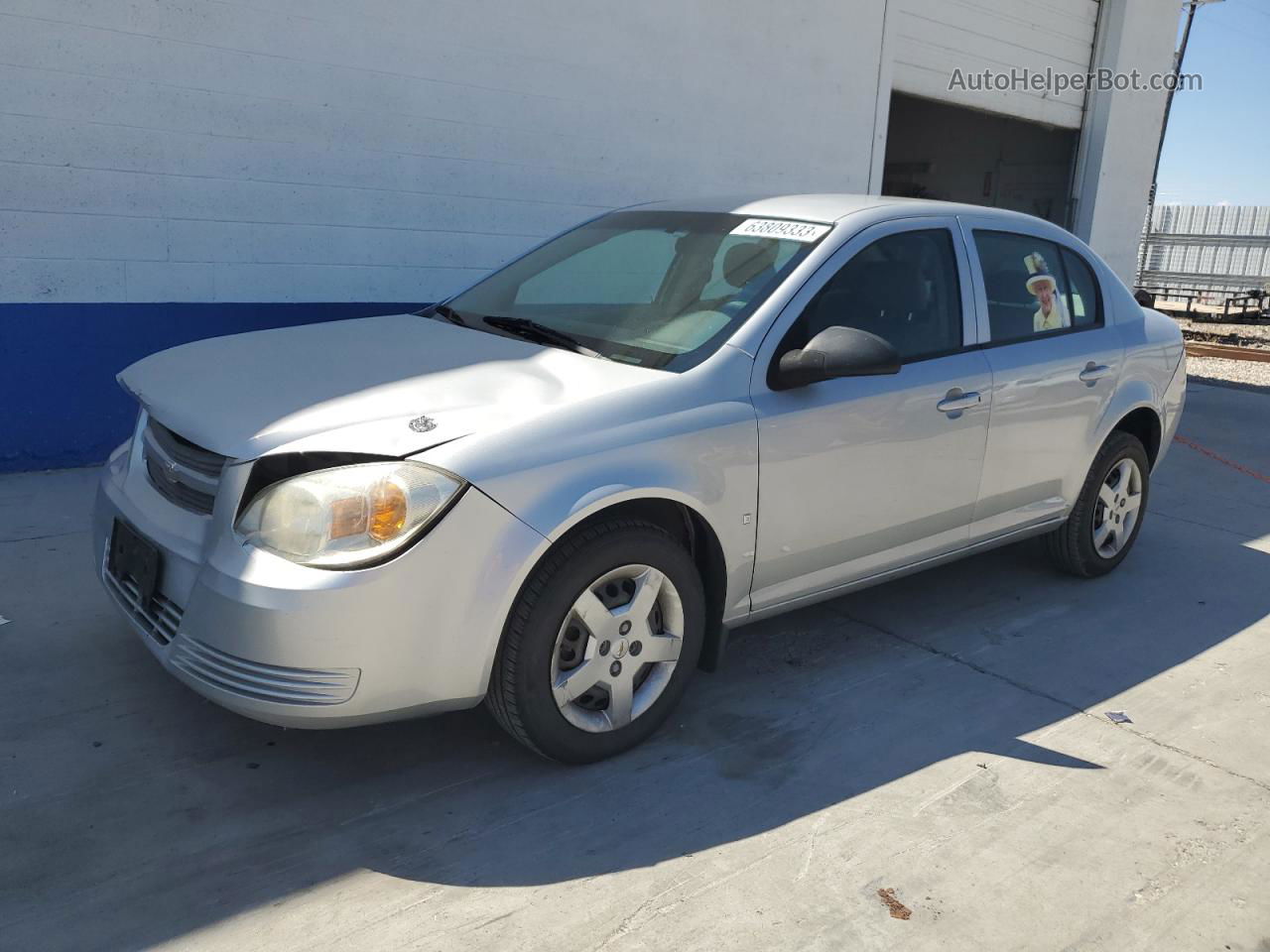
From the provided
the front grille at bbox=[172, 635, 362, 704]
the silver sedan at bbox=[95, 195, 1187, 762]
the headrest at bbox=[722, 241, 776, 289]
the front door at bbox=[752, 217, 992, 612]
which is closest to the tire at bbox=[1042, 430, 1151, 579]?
the silver sedan at bbox=[95, 195, 1187, 762]

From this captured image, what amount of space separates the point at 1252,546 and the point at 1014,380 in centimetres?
257

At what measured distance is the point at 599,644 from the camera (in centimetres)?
307

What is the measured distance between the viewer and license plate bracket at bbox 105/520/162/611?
116 inches

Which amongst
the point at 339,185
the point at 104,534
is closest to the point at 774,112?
the point at 339,185

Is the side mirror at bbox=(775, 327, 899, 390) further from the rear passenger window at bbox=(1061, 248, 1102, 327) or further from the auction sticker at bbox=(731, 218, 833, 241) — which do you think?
the rear passenger window at bbox=(1061, 248, 1102, 327)

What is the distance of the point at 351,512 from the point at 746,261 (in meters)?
1.73

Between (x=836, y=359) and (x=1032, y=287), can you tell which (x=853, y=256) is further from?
(x=1032, y=287)

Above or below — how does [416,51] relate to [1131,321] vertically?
above

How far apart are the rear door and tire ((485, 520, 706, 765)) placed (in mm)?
1578

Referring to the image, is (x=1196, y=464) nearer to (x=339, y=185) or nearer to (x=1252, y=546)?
(x=1252, y=546)

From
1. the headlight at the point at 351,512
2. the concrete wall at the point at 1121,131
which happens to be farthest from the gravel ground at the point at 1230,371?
the headlight at the point at 351,512

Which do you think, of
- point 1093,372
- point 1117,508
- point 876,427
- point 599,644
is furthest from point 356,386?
point 1117,508

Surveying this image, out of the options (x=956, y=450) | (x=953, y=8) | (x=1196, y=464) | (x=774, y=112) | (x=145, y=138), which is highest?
(x=953, y=8)

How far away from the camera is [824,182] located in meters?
9.91
